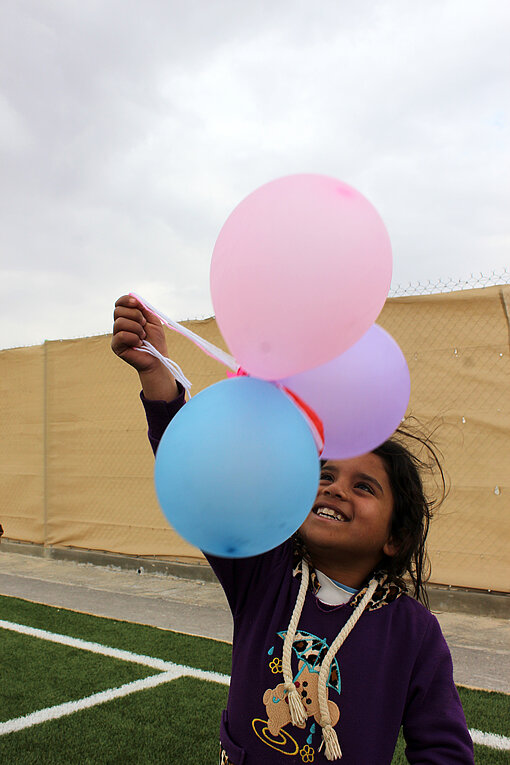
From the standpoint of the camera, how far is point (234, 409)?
97 centimetres

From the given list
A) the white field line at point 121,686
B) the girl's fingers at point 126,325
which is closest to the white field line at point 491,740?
the white field line at point 121,686

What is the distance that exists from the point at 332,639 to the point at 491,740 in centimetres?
170

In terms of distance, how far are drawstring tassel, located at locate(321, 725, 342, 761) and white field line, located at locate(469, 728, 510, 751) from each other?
1.63m

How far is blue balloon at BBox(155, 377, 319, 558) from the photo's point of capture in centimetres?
92

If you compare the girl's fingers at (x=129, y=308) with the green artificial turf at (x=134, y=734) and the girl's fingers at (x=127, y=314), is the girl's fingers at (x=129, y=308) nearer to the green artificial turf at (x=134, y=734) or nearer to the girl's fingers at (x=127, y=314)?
the girl's fingers at (x=127, y=314)

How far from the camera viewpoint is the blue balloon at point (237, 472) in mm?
922

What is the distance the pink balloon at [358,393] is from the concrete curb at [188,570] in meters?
3.53

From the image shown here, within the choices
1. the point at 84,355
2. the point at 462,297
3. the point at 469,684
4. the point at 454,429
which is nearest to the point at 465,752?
the point at 469,684

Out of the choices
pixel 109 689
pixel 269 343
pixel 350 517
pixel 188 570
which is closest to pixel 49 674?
pixel 109 689

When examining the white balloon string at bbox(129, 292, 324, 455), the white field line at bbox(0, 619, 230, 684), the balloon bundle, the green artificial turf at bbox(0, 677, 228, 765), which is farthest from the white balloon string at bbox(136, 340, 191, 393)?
the white field line at bbox(0, 619, 230, 684)

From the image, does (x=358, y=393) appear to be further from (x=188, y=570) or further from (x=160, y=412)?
(x=188, y=570)

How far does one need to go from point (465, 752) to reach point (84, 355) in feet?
19.2

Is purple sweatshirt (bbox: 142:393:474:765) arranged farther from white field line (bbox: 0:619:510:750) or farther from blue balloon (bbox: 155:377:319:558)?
white field line (bbox: 0:619:510:750)

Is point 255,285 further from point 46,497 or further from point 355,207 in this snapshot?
point 46,497
